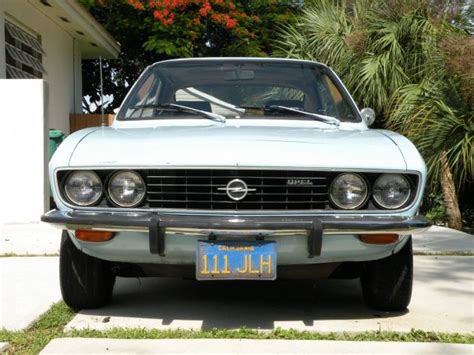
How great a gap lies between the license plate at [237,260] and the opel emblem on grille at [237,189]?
0.25 metres

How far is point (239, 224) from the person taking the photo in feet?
10.1

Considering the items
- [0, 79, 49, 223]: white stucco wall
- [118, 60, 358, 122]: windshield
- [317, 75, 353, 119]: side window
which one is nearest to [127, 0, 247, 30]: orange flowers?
[0, 79, 49, 223]: white stucco wall

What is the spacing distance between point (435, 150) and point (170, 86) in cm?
462

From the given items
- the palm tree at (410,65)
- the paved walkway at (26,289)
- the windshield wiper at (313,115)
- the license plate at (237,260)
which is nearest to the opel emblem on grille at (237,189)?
the license plate at (237,260)

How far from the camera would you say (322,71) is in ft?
15.8

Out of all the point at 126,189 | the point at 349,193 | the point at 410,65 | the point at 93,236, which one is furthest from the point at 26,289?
the point at 410,65

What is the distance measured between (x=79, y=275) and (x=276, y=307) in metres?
1.24

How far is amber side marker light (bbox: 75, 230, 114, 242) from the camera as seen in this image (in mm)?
3244

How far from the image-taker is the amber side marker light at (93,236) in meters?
3.24

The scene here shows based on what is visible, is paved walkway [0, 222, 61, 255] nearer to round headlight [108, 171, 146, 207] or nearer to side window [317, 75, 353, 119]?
round headlight [108, 171, 146, 207]

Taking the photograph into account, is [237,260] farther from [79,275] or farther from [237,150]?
[79,275]

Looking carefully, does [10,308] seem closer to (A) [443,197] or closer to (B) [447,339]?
(B) [447,339]

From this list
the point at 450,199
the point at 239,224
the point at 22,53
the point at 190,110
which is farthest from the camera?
the point at 22,53

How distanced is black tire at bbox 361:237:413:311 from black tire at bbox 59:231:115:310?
1.59 meters
